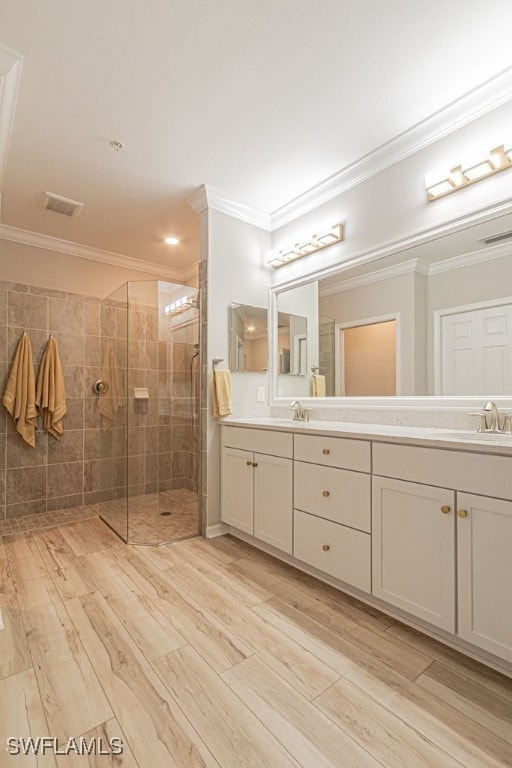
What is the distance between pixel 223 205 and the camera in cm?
279

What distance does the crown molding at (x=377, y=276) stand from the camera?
2147mm

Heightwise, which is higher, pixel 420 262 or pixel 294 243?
pixel 294 243

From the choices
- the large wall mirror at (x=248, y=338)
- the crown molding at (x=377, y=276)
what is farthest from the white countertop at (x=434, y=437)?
the crown molding at (x=377, y=276)

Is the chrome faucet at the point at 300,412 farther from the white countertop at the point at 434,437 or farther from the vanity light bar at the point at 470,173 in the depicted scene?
the vanity light bar at the point at 470,173

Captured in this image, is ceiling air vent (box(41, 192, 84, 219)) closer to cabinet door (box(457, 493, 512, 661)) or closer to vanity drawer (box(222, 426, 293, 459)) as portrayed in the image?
vanity drawer (box(222, 426, 293, 459))

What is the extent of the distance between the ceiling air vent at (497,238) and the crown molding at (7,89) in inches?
92.7

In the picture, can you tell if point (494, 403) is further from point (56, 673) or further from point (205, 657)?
point (56, 673)

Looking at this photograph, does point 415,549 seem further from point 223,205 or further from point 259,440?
point 223,205

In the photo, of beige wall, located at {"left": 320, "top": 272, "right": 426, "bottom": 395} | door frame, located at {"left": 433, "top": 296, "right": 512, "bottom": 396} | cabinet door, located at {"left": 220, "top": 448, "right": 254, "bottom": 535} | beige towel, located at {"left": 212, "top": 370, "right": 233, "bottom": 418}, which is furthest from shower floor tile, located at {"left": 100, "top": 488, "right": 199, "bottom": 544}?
door frame, located at {"left": 433, "top": 296, "right": 512, "bottom": 396}

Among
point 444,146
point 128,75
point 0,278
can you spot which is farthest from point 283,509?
point 0,278

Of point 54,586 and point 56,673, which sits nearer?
point 56,673

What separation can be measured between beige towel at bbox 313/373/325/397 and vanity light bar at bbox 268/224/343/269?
931 millimetres

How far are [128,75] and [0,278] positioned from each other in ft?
7.38

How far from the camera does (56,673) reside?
1405mm
